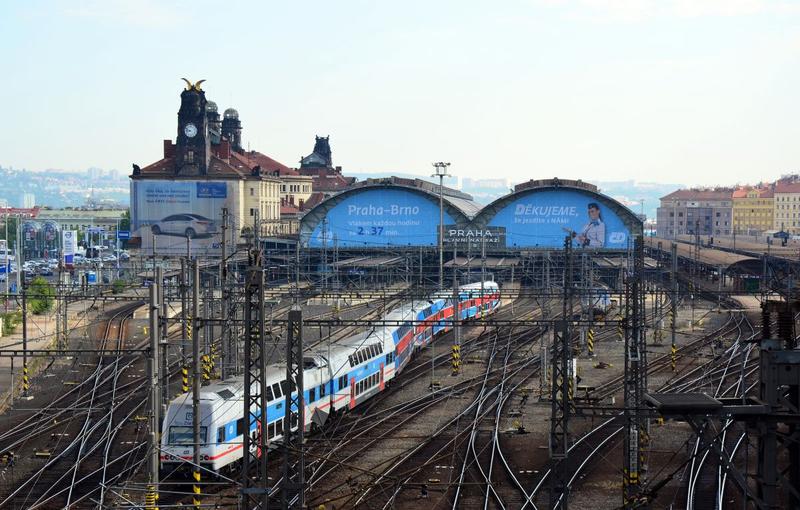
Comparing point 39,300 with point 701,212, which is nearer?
point 39,300

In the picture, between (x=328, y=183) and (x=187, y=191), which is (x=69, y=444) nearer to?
(x=187, y=191)

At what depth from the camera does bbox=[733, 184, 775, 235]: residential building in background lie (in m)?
130

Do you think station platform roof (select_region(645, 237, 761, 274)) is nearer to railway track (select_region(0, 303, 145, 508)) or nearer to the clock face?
railway track (select_region(0, 303, 145, 508))

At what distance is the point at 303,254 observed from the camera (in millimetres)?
60219

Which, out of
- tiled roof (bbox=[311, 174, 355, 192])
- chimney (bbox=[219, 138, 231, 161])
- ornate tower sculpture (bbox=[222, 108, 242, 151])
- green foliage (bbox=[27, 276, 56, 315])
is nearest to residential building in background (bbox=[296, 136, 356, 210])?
tiled roof (bbox=[311, 174, 355, 192])

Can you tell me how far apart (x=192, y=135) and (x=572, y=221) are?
83.9 ft

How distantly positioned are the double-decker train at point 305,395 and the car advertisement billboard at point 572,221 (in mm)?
28577

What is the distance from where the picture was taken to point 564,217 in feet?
199

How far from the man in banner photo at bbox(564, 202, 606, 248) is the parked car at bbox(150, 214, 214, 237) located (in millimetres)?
24197

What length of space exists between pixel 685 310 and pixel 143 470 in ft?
118

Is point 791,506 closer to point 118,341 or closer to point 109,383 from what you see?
point 109,383

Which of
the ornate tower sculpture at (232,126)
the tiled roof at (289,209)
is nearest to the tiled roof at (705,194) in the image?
the tiled roof at (289,209)

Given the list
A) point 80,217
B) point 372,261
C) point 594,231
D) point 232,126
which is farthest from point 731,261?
point 80,217

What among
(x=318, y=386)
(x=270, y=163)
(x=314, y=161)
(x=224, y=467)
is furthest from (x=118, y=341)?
(x=314, y=161)
